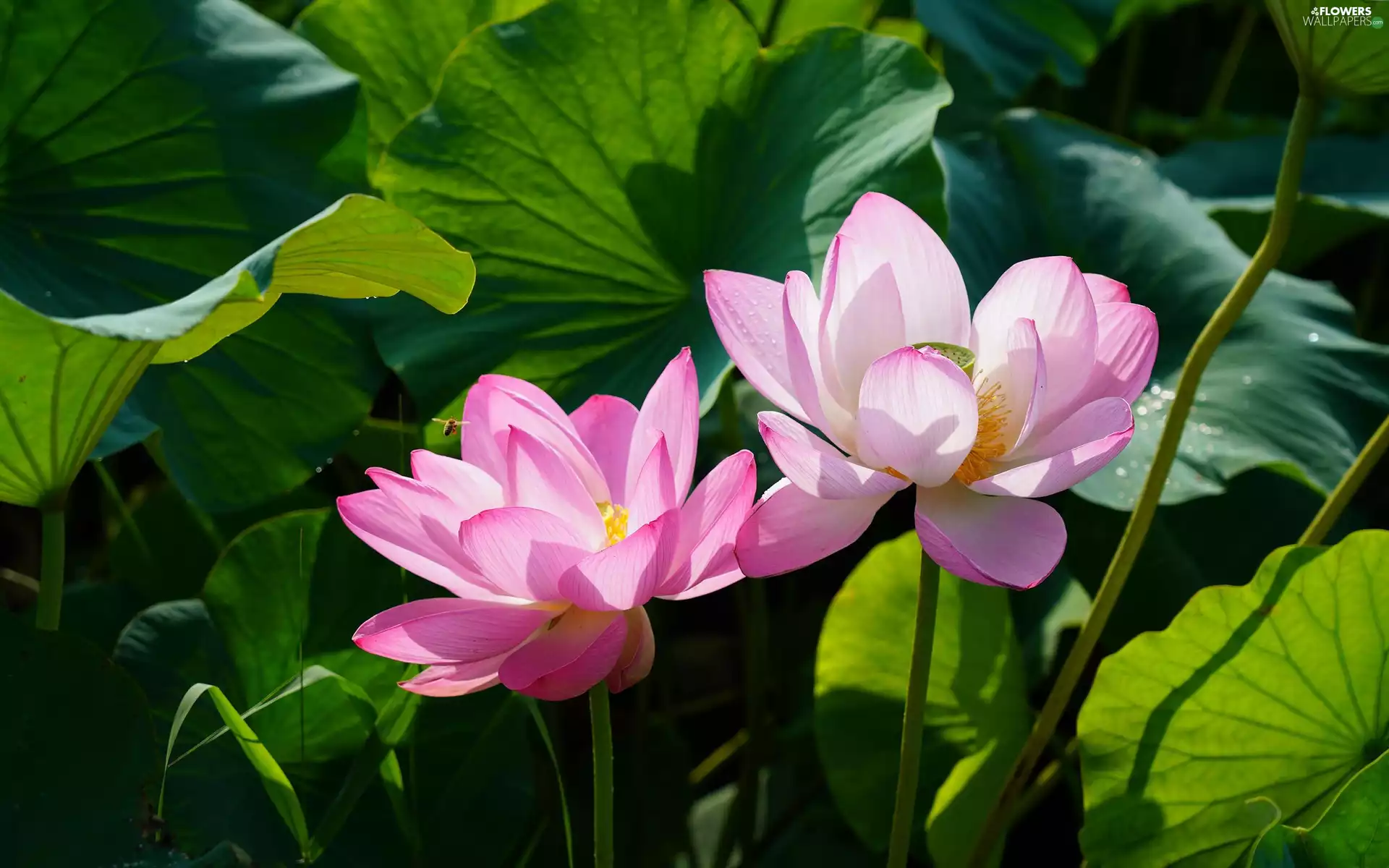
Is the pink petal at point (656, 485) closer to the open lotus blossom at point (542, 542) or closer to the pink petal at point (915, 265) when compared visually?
the open lotus blossom at point (542, 542)

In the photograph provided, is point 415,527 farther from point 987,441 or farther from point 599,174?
point 599,174

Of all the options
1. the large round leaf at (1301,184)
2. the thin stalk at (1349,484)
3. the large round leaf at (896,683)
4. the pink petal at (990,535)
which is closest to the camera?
the pink petal at (990,535)

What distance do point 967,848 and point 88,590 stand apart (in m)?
0.70

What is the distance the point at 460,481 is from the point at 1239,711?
0.46 metres

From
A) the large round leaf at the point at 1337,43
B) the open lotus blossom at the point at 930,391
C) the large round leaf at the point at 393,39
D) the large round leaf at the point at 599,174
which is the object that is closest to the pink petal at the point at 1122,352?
the open lotus blossom at the point at 930,391

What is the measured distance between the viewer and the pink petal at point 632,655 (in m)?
0.49

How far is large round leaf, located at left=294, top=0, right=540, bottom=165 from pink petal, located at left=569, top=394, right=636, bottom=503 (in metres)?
0.51

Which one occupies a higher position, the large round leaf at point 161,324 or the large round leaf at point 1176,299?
the large round leaf at point 161,324

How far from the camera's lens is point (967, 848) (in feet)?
2.42

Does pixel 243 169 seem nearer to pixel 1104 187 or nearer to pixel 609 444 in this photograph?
pixel 609 444

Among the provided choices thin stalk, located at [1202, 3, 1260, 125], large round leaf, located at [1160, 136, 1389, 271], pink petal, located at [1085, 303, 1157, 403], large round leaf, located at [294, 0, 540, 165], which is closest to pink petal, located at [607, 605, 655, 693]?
pink petal, located at [1085, 303, 1157, 403]

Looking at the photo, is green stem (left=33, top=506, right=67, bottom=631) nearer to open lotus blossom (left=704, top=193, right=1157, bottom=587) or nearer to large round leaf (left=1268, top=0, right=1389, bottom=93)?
open lotus blossom (left=704, top=193, right=1157, bottom=587)

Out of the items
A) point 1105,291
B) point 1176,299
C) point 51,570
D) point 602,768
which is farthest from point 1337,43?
point 51,570

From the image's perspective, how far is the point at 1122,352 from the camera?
1.62 feet
